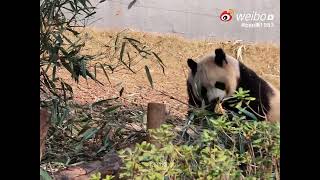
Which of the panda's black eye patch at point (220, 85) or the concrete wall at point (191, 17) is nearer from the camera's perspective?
the concrete wall at point (191, 17)

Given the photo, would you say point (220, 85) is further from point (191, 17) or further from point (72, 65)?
point (72, 65)

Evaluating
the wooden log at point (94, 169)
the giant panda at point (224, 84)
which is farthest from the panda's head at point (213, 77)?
the wooden log at point (94, 169)

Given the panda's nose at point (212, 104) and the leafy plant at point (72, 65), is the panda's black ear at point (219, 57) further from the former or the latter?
the leafy plant at point (72, 65)

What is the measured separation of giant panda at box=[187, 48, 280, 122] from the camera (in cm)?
303

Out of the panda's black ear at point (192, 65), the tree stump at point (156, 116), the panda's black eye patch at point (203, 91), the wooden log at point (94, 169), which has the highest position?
the panda's black ear at point (192, 65)

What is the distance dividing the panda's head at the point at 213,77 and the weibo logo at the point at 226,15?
181 millimetres

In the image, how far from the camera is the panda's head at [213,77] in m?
3.10

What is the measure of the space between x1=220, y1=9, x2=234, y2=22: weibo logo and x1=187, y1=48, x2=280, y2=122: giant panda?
0.18 meters

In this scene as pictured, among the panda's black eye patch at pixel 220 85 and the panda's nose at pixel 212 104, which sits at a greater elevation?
the panda's black eye patch at pixel 220 85

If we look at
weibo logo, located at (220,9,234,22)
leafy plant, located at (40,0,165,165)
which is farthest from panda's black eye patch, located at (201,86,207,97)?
weibo logo, located at (220,9,234,22)

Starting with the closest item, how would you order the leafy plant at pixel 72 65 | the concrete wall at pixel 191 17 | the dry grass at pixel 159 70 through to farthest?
the concrete wall at pixel 191 17, the dry grass at pixel 159 70, the leafy plant at pixel 72 65

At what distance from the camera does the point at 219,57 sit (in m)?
3.10
